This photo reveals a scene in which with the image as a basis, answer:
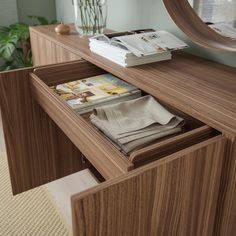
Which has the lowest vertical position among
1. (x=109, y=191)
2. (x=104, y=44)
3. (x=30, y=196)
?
(x=30, y=196)

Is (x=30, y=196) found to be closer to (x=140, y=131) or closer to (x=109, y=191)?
(x=140, y=131)

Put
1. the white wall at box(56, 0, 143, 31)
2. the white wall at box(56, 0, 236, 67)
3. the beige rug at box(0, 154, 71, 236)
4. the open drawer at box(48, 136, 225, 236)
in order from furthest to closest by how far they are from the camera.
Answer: the white wall at box(56, 0, 143, 31)
the beige rug at box(0, 154, 71, 236)
the white wall at box(56, 0, 236, 67)
the open drawer at box(48, 136, 225, 236)

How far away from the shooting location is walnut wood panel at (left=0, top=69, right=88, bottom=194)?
3.98 ft

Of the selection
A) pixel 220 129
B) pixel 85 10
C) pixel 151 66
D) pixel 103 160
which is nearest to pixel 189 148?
pixel 220 129

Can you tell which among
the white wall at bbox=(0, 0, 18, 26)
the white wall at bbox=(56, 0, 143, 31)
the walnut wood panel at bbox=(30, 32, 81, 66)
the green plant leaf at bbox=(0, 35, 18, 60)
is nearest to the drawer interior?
the walnut wood panel at bbox=(30, 32, 81, 66)

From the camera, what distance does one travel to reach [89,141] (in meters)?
0.77

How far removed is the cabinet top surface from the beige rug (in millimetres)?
740

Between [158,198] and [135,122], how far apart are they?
230 mm

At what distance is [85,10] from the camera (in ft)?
4.88

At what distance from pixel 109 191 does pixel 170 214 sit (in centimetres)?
19

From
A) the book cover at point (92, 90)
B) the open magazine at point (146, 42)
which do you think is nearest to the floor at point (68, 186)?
the book cover at point (92, 90)

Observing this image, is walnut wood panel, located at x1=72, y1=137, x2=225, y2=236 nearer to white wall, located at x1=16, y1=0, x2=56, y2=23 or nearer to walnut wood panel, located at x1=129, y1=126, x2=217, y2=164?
walnut wood panel, located at x1=129, y1=126, x2=217, y2=164

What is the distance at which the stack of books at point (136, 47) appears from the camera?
1.05 meters

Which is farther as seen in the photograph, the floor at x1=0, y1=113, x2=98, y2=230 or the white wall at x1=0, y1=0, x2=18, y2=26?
the white wall at x1=0, y1=0, x2=18, y2=26
